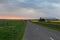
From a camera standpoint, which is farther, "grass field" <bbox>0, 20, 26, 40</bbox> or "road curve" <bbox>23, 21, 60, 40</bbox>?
"grass field" <bbox>0, 20, 26, 40</bbox>

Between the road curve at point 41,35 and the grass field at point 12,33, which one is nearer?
the road curve at point 41,35

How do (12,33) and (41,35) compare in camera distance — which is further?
(12,33)
